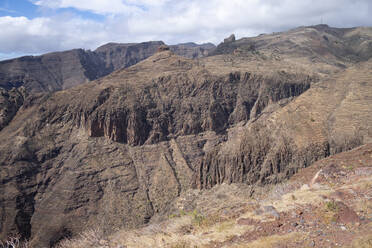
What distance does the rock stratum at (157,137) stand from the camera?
39250 millimetres

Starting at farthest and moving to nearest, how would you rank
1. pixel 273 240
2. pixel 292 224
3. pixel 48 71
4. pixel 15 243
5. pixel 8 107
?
pixel 48 71, pixel 8 107, pixel 15 243, pixel 292 224, pixel 273 240

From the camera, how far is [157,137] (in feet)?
208

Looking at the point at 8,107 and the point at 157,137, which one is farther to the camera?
the point at 8,107

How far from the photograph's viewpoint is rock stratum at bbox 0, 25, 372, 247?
129ft

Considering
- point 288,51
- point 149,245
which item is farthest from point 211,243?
point 288,51

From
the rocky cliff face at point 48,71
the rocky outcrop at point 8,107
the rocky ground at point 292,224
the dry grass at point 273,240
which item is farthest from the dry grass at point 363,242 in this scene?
the rocky cliff face at point 48,71

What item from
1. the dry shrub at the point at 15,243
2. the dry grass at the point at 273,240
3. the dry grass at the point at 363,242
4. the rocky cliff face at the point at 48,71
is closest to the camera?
the dry grass at the point at 363,242

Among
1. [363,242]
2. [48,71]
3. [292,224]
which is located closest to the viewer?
[363,242]

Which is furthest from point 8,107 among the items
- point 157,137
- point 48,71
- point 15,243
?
point 48,71

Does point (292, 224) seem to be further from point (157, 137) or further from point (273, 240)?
point (157, 137)

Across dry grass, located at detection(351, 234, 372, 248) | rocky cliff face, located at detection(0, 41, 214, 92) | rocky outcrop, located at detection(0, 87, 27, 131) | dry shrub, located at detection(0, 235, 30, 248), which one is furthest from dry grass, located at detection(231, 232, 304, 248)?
rocky cliff face, located at detection(0, 41, 214, 92)

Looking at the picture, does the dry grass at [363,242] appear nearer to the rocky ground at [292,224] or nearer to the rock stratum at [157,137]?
the rocky ground at [292,224]

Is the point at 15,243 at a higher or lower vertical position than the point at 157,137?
lower

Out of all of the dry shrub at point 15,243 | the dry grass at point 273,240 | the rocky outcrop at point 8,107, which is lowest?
the dry shrub at point 15,243
